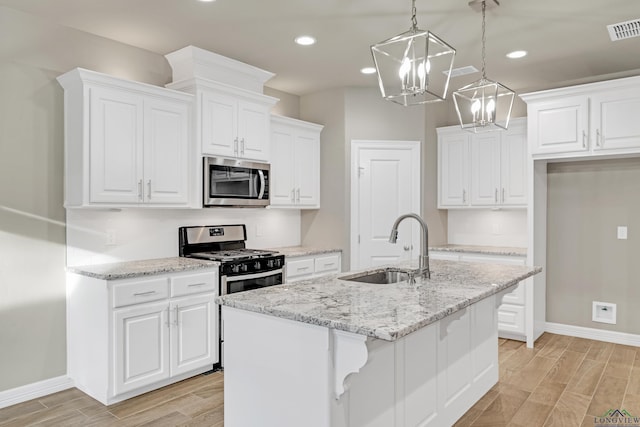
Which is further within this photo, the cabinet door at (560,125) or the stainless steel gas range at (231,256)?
the cabinet door at (560,125)

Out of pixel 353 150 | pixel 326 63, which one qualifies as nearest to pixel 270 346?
pixel 326 63

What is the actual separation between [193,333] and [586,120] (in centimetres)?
386

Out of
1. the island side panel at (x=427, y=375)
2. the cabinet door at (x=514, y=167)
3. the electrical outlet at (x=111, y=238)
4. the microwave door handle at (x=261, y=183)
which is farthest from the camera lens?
the cabinet door at (x=514, y=167)

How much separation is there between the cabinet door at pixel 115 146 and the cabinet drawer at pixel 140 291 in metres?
0.64

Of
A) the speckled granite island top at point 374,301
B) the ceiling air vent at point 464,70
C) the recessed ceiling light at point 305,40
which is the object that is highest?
the recessed ceiling light at point 305,40

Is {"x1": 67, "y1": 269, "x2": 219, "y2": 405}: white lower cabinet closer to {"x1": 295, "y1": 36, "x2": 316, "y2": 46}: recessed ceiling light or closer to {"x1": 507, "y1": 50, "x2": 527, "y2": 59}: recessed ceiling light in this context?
{"x1": 295, "y1": 36, "x2": 316, "y2": 46}: recessed ceiling light

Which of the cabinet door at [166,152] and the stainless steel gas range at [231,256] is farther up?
the cabinet door at [166,152]

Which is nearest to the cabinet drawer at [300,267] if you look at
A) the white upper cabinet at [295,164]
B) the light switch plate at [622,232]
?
the white upper cabinet at [295,164]

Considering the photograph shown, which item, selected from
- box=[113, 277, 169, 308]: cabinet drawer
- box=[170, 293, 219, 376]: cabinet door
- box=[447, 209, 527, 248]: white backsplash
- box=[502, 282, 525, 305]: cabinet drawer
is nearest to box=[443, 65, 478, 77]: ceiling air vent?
box=[447, 209, 527, 248]: white backsplash

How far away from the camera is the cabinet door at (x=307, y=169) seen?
4836 millimetres

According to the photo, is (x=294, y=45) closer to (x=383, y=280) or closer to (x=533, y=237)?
(x=383, y=280)

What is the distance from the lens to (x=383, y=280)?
9.33ft

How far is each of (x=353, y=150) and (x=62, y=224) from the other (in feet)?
9.63

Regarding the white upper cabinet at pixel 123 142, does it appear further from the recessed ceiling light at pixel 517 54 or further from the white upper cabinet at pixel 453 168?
the white upper cabinet at pixel 453 168
